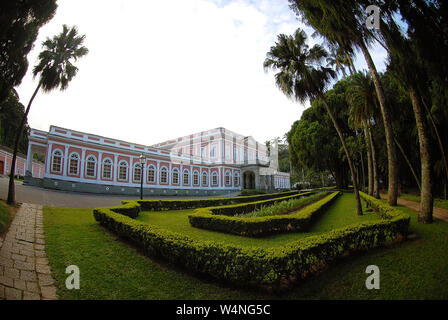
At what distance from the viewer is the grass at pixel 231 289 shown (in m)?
2.61

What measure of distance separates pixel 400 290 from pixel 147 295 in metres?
3.42

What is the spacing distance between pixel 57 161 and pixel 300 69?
73.4 feet

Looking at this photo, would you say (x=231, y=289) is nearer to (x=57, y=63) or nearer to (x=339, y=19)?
(x=339, y=19)

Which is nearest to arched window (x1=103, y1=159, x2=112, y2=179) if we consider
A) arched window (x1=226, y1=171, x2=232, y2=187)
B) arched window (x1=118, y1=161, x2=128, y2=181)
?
arched window (x1=118, y1=161, x2=128, y2=181)

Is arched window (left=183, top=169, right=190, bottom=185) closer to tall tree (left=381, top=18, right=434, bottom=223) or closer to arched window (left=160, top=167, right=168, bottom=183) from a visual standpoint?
arched window (left=160, top=167, right=168, bottom=183)

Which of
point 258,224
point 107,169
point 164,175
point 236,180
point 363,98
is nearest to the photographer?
point 258,224

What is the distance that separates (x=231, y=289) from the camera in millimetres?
2850

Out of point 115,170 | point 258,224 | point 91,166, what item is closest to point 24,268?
point 258,224

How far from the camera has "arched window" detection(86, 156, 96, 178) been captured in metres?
20.3

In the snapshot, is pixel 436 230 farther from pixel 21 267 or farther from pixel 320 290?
pixel 21 267

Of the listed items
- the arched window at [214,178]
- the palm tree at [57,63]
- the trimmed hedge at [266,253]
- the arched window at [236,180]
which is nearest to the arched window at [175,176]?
the arched window at [214,178]

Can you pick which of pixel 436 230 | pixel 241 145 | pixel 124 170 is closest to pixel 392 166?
pixel 436 230

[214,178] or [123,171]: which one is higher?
[123,171]

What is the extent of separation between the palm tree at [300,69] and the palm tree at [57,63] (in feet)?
31.2
